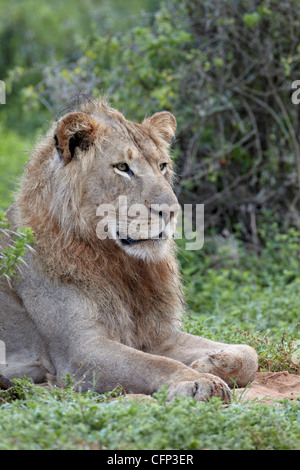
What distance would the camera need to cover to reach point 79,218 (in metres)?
4.62

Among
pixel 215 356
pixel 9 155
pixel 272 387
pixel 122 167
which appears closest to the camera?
pixel 215 356

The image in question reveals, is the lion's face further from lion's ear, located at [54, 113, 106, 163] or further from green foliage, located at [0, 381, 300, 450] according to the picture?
green foliage, located at [0, 381, 300, 450]

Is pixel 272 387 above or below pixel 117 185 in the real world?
below

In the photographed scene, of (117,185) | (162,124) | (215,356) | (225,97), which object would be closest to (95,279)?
(117,185)

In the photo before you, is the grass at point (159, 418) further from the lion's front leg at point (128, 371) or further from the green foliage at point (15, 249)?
the green foliage at point (15, 249)

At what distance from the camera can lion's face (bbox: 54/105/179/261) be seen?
14.7ft

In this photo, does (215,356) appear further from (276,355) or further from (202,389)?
(276,355)

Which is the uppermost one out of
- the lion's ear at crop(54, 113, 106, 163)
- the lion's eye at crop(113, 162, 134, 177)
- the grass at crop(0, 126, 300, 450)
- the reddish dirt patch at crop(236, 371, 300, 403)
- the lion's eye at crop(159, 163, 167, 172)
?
the lion's ear at crop(54, 113, 106, 163)

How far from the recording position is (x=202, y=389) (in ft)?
12.9

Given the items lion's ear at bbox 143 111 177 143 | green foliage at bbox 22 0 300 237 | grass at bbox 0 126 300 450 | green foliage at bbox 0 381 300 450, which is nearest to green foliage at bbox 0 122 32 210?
green foliage at bbox 22 0 300 237

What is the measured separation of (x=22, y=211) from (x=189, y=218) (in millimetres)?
4925

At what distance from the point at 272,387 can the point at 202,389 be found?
956 millimetres

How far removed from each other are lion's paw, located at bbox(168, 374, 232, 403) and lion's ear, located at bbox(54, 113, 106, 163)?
61.4 inches

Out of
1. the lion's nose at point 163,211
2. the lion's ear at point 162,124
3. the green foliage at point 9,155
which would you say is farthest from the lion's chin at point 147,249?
the green foliage at point 9,155
